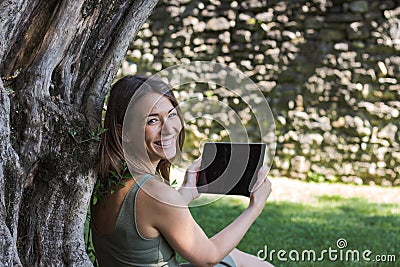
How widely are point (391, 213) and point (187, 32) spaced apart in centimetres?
343

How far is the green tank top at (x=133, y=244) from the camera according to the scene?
221 cm

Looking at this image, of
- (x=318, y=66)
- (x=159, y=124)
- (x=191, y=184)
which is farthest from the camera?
(x=318, y=66)

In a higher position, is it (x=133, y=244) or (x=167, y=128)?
(x=167, y=128)

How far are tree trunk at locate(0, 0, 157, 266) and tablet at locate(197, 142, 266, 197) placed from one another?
39 cm

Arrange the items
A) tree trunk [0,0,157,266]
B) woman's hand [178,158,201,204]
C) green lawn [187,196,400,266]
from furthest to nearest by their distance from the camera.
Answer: green lawn [187,196,400,266] → woman's hand [178,158,201,204] → tree trunk [0,0,157,266]

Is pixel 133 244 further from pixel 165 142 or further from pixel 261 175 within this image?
pixel 261 175

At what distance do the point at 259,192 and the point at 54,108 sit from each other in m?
0.71

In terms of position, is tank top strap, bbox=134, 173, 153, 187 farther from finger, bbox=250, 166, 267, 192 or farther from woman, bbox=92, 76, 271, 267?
finger, bbox=250, 166, 267, 192

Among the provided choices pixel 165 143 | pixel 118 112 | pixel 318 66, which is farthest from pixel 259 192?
pixel 318 66

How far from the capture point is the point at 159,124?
2.25 m

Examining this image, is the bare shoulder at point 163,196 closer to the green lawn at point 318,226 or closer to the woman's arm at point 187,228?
the woman's arm at point 187,228

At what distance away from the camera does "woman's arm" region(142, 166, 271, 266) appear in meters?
2.14

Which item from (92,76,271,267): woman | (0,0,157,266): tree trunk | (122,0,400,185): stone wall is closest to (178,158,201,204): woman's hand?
(92,76,271,267): woman

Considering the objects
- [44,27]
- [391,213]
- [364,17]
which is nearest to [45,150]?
[44,27]
